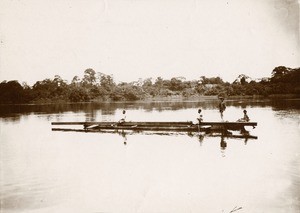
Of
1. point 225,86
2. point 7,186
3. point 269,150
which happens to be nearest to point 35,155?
point 7,186

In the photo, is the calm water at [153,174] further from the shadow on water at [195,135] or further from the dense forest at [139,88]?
the dense forest at [139,88]

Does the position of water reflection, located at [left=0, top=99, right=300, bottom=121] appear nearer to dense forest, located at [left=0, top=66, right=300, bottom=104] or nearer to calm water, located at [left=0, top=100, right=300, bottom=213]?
dense forest, located at [left=0, top=66, right=300, bottom=104]

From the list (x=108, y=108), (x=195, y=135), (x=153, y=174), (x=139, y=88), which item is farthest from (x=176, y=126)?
(x=139, y=88)

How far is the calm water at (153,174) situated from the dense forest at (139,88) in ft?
46.9

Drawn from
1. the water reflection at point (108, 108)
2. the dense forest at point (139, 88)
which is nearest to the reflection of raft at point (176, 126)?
the water reflection at point (108, 108)

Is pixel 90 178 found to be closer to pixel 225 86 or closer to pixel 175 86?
pixel 225 86

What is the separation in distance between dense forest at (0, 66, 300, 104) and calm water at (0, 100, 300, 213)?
1429cm

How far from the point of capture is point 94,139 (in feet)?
35.4

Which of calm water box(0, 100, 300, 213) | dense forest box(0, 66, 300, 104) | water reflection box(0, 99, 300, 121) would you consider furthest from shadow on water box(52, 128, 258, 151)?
dense forest box(0, 66, 300, 104)

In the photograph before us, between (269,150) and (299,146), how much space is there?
1.00 m

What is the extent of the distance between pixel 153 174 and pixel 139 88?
32.9 m

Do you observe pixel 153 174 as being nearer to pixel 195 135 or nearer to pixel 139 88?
pixel 195 135

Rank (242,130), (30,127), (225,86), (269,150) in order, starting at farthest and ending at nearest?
(225,86), (30,127), (242,130), (269,150)

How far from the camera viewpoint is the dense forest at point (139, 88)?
24625 mm
